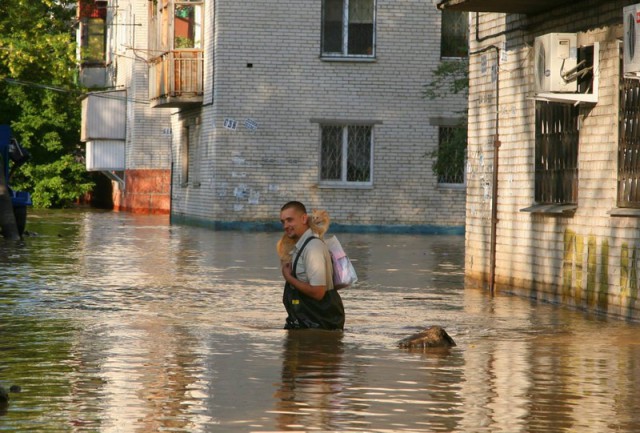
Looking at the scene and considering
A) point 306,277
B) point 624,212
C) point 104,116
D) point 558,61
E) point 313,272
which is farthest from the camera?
point 104,116

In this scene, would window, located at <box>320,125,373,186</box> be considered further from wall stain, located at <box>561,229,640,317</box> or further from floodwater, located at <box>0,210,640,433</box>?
wall stain, located at <box>561,229,640,317</box>

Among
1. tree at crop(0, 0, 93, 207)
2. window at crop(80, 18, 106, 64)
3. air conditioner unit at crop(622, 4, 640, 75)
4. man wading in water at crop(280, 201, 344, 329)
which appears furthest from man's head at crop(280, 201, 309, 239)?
window at crop(80, 18, 106, 64)

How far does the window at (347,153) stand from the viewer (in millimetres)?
36594

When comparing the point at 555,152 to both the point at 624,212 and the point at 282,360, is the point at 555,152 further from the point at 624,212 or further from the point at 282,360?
the point at 282,360

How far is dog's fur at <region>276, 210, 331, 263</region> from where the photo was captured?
38.7 ft

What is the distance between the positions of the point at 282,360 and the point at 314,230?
68.2 inches

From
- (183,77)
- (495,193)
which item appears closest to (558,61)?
(495,193)

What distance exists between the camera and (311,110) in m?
36.2

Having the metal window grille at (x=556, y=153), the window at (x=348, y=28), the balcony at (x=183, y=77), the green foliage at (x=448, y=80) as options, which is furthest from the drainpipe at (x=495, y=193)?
the balcony at (x=183, y=77)

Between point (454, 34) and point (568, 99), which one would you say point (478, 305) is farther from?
point (454, 34)

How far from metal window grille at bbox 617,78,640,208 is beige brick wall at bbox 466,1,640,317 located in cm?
14

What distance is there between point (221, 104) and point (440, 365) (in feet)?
86.6

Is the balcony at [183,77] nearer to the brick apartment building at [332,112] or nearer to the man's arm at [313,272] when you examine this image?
the brick apartment building at [332,112]

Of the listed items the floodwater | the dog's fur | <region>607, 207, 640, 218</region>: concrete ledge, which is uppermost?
<region>607, 207, 640, 218</region>: concrete ledge
